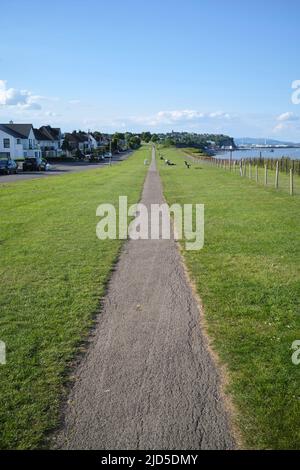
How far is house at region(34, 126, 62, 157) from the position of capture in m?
99.2

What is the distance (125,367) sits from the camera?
4855 millimetres

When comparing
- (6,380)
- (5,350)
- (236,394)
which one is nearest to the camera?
(236,394)

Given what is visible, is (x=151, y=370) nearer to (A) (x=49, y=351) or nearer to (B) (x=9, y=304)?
(A) (x=49, y=351)

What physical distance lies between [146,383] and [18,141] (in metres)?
79.8

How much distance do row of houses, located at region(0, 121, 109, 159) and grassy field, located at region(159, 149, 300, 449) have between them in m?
45.5

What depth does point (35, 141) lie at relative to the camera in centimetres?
8781

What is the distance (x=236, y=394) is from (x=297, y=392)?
61 centimetres

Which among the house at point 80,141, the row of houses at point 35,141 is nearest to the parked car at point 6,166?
the row of houses at point 35,141

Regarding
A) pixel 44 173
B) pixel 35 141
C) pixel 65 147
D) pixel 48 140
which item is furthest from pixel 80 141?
pixel 44 173

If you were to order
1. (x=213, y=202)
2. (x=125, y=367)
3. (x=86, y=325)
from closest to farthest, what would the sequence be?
(x=125, y=367)
(x=86, y=325)
(x=213, y=202)

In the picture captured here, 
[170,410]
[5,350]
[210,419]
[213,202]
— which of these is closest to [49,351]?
[5,350]
